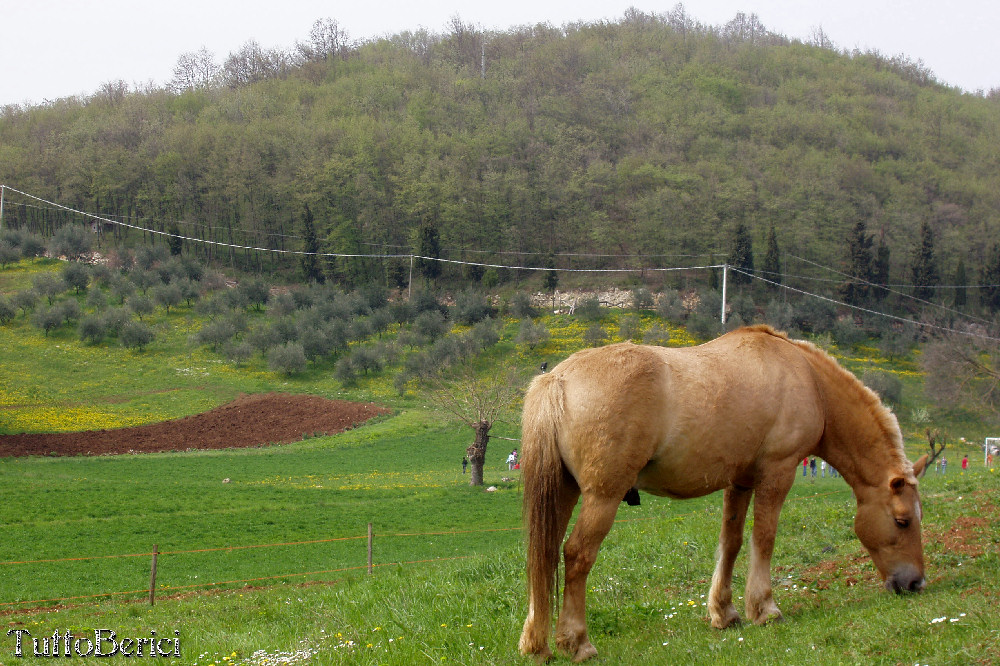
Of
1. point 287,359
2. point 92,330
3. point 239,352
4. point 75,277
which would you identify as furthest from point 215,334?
point 75,277

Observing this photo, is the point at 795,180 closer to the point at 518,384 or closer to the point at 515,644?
the point at 518,384

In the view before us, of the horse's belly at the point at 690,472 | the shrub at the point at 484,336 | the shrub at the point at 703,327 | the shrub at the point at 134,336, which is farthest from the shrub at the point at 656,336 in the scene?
the horse's belly at the point at 690,472

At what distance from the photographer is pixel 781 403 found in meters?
6.52

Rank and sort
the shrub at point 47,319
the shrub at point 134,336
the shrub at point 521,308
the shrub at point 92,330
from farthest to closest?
the shrub at point 521,308 < the shrub at point 47,319 < the shrub at point 92,330 < the shrub at point 134,336

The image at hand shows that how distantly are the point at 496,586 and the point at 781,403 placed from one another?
4.08 meters

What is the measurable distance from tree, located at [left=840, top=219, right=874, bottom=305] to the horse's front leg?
7136 cm

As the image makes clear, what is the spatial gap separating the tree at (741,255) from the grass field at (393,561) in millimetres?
28530

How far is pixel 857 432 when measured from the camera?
22.8 feet

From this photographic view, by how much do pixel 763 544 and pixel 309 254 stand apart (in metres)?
85.0

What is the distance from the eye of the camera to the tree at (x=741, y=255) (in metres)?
72.9

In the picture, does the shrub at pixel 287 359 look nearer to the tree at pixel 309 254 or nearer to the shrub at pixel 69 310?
the shrub at pixel 69 310

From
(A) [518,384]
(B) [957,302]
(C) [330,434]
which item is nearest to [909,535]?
(A) [518,384]

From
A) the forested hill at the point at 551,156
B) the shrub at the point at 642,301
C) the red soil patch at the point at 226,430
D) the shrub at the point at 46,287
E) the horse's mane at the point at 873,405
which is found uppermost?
the forested hill at the point at 551,156

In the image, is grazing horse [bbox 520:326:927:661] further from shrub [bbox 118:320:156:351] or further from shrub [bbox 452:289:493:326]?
shrub [bbox 452:289:493:326]
